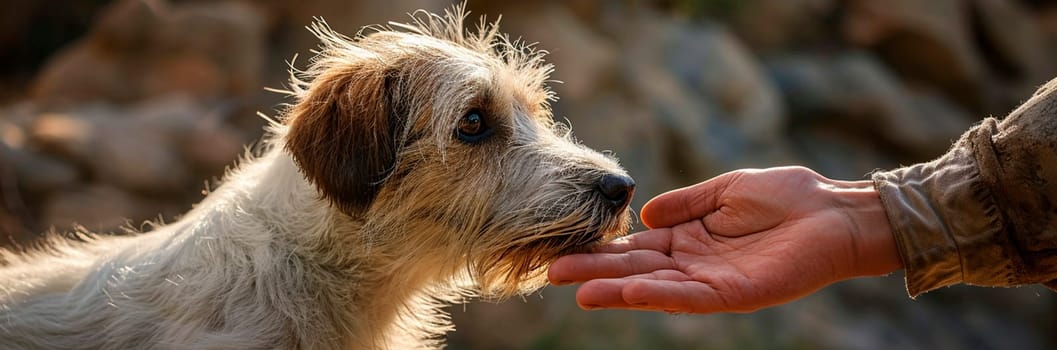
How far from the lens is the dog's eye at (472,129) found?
4.14m

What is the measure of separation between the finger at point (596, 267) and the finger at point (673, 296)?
0.24 meters

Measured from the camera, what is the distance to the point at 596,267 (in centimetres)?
389

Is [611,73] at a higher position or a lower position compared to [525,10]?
lower

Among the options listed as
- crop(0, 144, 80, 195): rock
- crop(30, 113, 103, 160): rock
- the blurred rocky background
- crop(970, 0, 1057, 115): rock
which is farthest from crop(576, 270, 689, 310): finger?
crop(970, 0, 1057, 115): rock

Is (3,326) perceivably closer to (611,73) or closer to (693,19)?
(611,73)

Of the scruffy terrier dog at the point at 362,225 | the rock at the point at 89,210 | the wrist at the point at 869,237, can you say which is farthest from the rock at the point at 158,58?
the wrist at the point at 869,237

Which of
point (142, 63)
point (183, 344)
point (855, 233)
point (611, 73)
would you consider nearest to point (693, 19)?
point (611, 73)

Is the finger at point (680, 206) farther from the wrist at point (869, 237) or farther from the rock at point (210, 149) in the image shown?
the rock at point (210, 149)

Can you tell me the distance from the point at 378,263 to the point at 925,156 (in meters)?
12.5

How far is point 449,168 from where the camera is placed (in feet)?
13.4

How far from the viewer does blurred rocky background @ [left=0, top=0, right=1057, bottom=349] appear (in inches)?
362

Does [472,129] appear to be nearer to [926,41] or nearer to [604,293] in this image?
[604,293]

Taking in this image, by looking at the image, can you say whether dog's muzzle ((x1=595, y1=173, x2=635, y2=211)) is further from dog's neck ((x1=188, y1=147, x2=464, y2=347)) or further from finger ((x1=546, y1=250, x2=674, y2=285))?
dog's neck ((x1=188, y1=147, x2=464, y2=347))

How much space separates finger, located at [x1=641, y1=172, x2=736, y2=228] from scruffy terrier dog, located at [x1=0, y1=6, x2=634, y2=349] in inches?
15.7
